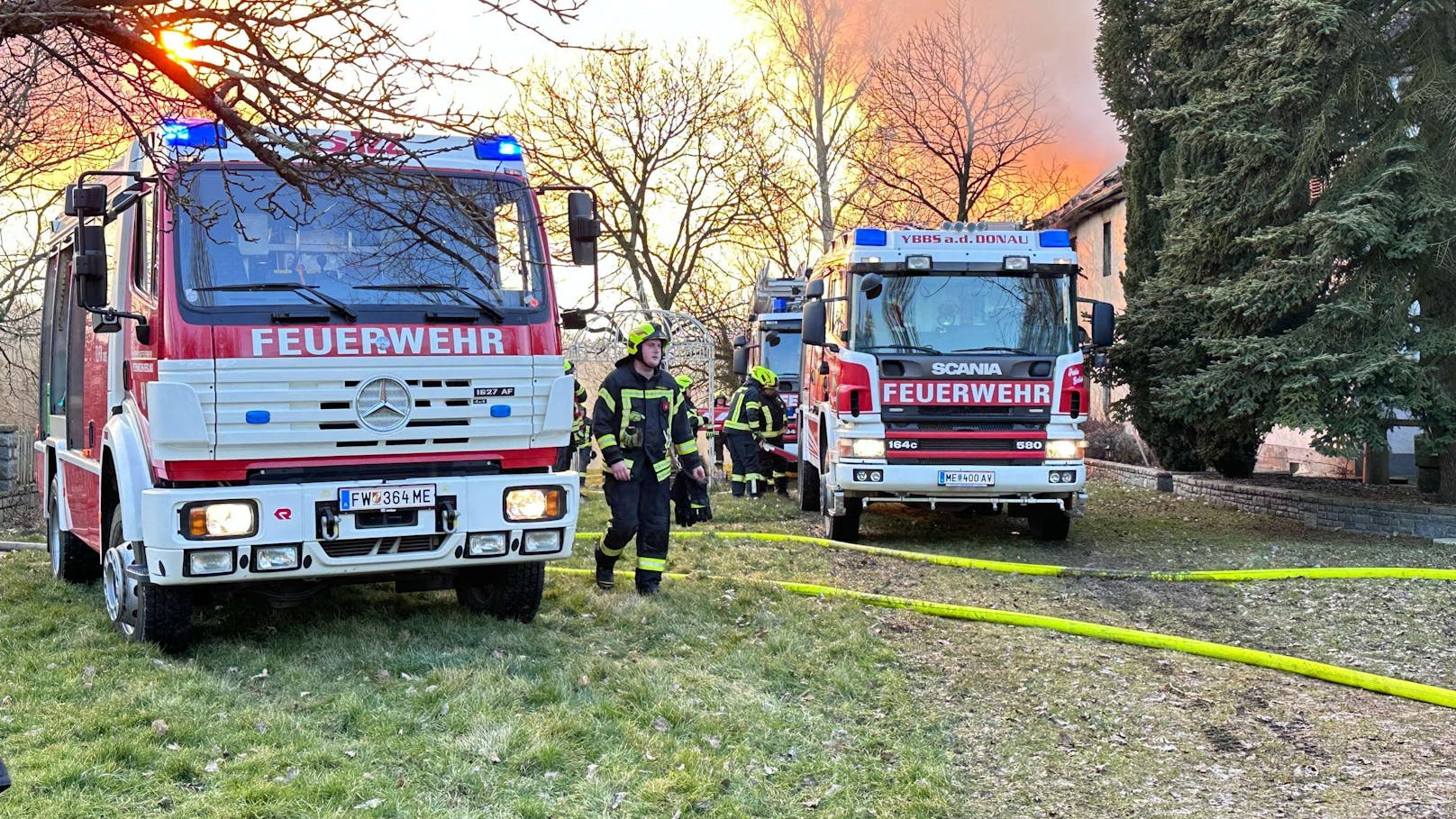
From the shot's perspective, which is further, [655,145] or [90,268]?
[655,145]

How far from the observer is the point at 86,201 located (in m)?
5.81

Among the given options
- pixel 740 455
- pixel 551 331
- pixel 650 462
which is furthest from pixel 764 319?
pixel 551 331

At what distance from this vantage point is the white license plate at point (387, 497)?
5.96 meters

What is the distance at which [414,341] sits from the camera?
5980 mm

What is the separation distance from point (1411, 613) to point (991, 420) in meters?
3.54

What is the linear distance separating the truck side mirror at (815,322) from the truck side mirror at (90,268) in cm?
625

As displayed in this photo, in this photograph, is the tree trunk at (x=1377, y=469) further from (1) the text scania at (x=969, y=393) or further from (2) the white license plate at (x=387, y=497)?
(2) the white license plate at (x=387, y=497)

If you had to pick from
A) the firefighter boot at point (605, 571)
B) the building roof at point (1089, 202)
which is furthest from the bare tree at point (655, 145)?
the firefighter boot at point (605, 571)

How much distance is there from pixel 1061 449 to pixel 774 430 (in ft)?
17.4

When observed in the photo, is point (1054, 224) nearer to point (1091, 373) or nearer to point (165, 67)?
point (1091, 373)

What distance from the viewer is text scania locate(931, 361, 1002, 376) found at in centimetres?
1038

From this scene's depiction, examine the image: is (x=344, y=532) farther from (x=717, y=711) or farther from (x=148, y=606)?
(x=717, y=711)

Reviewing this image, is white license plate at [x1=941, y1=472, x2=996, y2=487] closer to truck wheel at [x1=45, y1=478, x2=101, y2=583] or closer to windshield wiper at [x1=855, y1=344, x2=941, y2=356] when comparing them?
windshield wiper at [x1=855, y1=344, x2=941, y2=356]

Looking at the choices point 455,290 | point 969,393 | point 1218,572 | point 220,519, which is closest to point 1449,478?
point 1218,572
